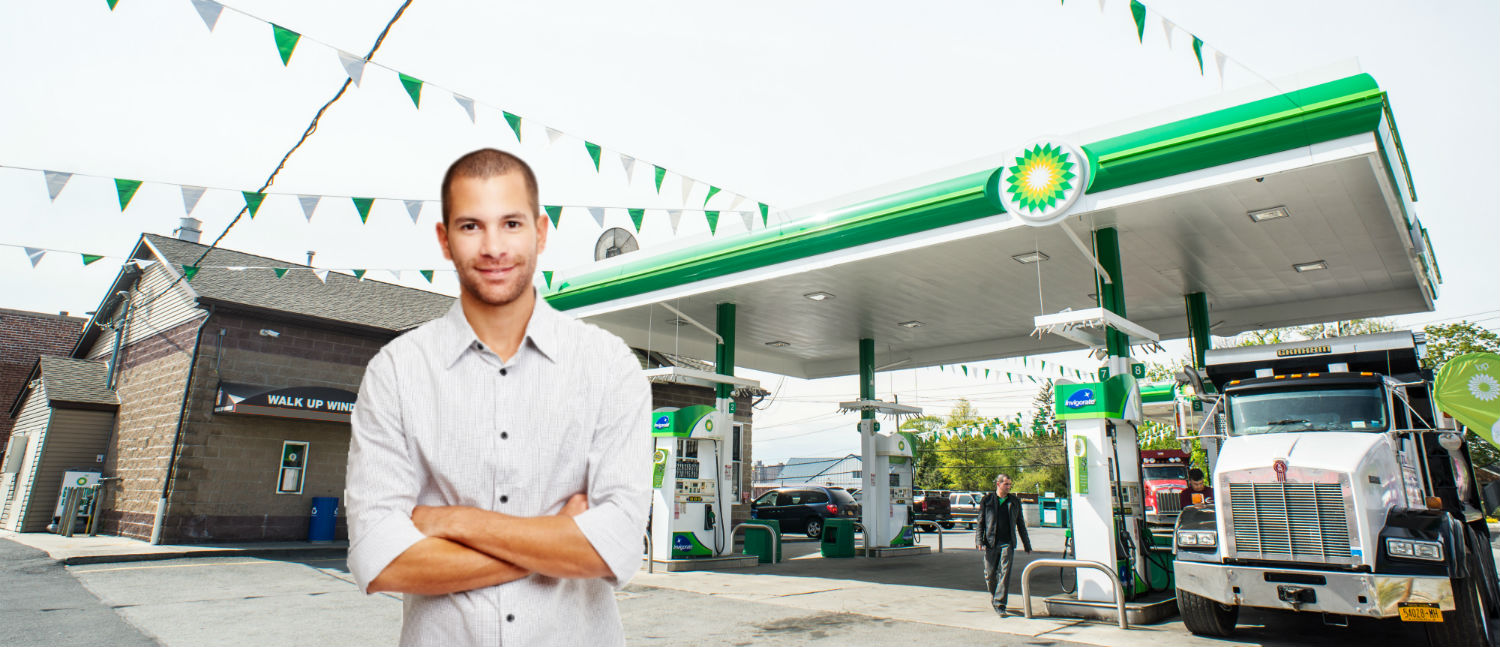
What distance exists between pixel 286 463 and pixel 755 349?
11.2 meters

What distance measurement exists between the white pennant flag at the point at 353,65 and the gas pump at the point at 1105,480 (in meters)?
8.86

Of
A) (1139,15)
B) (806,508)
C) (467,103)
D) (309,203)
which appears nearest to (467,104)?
(467,103)

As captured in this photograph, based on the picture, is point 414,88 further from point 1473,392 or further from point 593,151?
point 1473,392

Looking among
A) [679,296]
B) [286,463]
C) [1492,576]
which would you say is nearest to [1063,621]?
[1492,576]

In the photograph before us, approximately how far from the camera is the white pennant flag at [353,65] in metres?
6.71

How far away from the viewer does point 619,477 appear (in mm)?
1593

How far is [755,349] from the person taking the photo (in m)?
20.9

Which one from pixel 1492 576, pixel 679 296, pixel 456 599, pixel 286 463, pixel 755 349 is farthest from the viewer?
pixel 755 349

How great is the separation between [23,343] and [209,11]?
3619 centimetres

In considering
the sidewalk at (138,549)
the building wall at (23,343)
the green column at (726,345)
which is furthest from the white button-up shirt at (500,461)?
the building wall at (23,343)

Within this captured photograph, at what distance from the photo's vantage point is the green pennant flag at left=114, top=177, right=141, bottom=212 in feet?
26.5

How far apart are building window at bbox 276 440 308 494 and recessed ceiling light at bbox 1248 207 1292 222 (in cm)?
1889

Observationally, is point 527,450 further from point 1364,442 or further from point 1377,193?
point 1377,193

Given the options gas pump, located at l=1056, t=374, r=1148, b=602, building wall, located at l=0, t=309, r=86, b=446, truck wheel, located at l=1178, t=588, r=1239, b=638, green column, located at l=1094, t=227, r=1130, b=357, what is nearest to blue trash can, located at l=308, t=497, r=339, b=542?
gas pump, located at l=1056, t=374, r=1148, b=602
